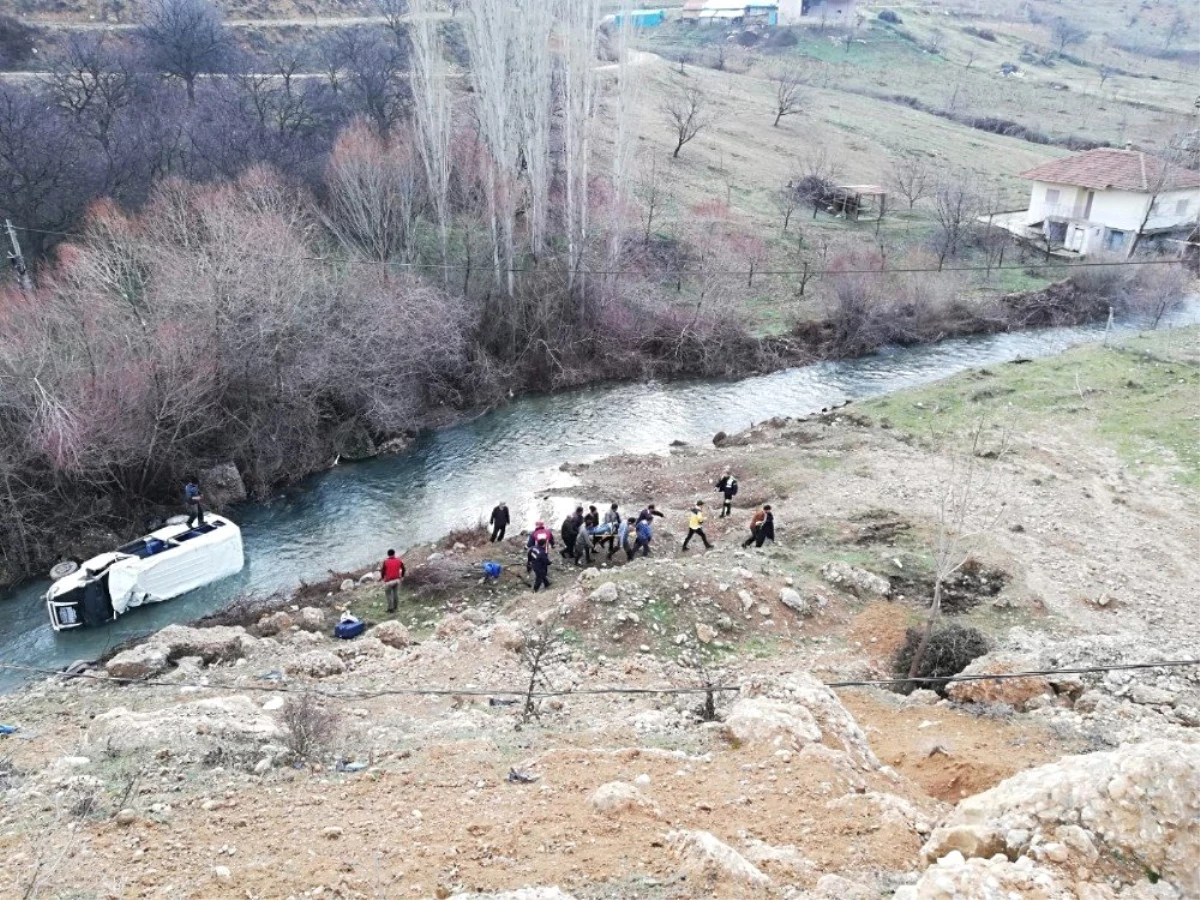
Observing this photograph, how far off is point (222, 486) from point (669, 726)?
59.0ft

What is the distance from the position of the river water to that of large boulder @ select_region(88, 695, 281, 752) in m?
6.93

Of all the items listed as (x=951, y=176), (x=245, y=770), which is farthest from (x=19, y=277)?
(x=951, y=176)

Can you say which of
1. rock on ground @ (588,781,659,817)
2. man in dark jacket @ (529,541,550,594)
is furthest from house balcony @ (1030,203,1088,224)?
rock on ground @ (588,781,659,817)

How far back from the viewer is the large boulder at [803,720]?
10344 millimetres

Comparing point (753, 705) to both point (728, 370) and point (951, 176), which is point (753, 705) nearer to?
point (728, 370)

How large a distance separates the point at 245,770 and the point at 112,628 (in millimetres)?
10955

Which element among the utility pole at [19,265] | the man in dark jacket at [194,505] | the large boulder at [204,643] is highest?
the utility pole at [19,265]

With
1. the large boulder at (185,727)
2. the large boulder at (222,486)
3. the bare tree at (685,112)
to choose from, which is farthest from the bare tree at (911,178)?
the large boulder at (185,727)

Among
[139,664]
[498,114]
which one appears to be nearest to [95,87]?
[498,114]

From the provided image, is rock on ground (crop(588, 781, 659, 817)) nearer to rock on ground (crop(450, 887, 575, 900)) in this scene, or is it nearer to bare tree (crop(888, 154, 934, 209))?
rock on ground (crop(450, 887, 575, 900))

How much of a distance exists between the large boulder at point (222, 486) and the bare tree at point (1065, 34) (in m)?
110

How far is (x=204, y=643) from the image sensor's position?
53.9 feet

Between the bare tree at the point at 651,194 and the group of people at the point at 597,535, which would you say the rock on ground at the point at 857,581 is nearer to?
the group of people at the point at 597,535

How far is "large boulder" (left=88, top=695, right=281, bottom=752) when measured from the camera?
11090 millimetres
